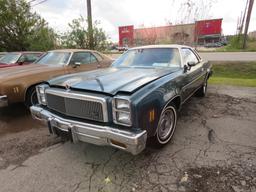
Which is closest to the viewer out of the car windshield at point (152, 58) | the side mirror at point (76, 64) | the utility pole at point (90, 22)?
the car windshield at point (152, 58)

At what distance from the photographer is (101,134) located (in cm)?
221

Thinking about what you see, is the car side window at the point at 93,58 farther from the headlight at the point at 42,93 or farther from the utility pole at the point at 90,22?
the utility pole at the point at 90,22

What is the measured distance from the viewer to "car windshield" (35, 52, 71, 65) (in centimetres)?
553

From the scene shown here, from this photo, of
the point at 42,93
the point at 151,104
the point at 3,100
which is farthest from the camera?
the point at 3,100

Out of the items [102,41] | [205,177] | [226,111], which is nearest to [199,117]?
[226,111]

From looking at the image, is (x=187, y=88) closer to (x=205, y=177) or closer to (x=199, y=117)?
(x=199, y=117)

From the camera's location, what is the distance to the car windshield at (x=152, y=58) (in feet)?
12.2

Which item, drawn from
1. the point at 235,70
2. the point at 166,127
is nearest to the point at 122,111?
the point at 166,127

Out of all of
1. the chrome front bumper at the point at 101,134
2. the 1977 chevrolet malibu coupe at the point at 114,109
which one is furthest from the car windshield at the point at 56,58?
the chrome front bumper at the point at 101,134

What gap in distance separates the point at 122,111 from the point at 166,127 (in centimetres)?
120

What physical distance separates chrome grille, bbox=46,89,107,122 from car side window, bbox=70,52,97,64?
10.1ft

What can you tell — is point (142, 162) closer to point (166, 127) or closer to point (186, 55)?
point (166, 127)

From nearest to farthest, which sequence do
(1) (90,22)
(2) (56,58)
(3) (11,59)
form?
(2) (56,58), (3) (11,59), (1) (90,22)

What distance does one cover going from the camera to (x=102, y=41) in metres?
12.9
